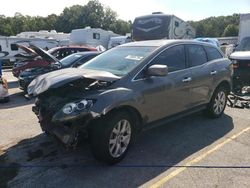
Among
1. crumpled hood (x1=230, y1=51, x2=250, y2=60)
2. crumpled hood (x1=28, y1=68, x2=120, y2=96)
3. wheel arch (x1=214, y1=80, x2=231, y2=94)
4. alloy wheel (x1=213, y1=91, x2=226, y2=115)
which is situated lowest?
alloy wheel (x1=213, y1=91, x2=226, y2=115)

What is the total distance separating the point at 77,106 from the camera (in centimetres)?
429

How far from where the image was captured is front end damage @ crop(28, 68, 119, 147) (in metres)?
4.25

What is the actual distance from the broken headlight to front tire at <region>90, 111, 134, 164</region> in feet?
0.87

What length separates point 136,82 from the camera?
4.91 m

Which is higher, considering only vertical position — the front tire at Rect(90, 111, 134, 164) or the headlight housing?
the headlight housing

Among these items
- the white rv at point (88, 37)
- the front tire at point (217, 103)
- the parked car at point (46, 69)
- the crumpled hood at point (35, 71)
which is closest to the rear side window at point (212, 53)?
the front tire at point (217, 103)

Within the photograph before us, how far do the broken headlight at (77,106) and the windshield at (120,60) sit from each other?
0.87 meters

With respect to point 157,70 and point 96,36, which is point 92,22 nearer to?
point 96,36

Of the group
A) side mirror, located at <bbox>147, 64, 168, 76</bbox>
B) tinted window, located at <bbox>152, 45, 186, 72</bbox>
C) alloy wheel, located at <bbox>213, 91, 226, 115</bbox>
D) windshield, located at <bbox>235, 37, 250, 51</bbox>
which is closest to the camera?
side mirror, located at <bbox>147, 64, 168, 76</bbox>

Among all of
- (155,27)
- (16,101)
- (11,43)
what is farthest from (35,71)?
(11,43)

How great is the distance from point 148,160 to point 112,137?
72 cm

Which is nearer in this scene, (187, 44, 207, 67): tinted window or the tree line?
(187, 44, 207, 67): tinted window

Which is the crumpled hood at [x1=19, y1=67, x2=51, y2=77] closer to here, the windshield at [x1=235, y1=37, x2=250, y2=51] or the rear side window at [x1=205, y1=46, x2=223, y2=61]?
the rear side window at [x1=205, y1=46, x2=223, y2=61]

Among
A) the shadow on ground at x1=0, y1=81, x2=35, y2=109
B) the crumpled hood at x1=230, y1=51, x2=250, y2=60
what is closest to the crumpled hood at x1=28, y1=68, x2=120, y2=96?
the shadow on ground at x1=0, y1=81, x2=35, y2=109
